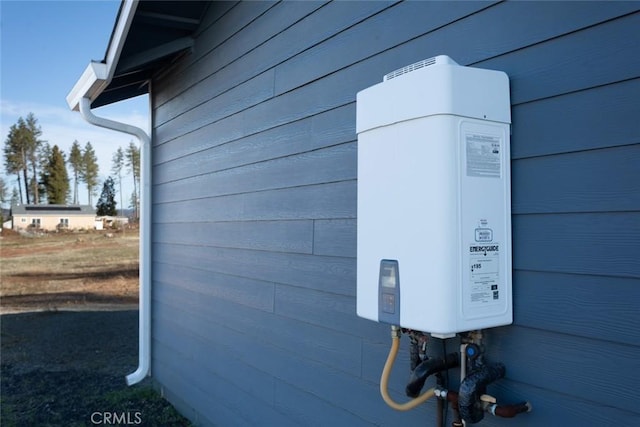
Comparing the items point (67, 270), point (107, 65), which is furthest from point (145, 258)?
point (67, 270)

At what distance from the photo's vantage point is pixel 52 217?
23.9m

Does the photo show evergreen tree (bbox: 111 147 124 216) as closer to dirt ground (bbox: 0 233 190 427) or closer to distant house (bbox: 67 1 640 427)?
dirt ground (bbox: 0 233 190 427)

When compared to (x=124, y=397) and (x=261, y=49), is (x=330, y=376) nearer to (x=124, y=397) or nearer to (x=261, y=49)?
(x=261, y=49)

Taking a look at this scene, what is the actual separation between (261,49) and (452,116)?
6.22 feet

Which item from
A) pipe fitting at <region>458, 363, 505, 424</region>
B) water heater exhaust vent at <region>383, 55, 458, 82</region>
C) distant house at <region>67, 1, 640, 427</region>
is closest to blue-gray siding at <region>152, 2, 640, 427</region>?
distant house at <region>67, 1, 640, 427</region>

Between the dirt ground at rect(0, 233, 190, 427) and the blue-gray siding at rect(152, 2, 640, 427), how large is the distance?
19.4 inches

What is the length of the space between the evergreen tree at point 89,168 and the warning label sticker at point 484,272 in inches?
1144

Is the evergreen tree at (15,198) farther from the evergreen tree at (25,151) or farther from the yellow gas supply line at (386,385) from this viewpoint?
the yellow gas supply line at (386,385)

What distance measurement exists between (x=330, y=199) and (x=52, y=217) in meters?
25.2

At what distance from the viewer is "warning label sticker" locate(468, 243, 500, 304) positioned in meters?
1.30

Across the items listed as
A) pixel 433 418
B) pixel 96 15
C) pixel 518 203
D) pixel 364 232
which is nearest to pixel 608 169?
pixel 518 203

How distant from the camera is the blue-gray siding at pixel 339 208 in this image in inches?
47.9

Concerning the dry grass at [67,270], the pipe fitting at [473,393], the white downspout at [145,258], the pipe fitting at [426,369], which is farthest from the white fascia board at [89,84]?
the dry grass at [67,270]

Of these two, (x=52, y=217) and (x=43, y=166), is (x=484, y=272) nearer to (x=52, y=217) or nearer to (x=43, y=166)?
(x=52, y=217)
